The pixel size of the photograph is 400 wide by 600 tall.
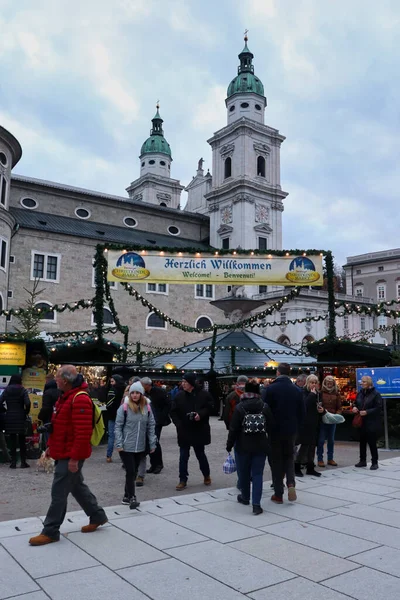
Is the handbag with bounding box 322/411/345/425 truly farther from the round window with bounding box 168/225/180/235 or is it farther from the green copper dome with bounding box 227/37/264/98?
the green copper dome with bounding box 227/37/264/98

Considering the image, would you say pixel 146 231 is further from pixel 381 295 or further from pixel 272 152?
pixel 381 295

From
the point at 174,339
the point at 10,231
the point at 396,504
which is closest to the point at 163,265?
the point at 396,504

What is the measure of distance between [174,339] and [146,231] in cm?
1368

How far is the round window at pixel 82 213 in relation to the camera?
53.1 m

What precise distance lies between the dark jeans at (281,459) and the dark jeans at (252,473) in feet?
1.23

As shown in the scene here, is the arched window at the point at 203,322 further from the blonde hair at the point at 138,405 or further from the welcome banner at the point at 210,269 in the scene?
the blonde hair at the point at 138,405

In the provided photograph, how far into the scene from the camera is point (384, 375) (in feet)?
40.7

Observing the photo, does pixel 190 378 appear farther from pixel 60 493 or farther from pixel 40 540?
pixel 40 540

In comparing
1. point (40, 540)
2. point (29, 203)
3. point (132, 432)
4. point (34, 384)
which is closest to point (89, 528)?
point (40, 540)

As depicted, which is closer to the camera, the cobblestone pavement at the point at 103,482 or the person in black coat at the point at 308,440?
the cobblestone pavement at the point at 103,482

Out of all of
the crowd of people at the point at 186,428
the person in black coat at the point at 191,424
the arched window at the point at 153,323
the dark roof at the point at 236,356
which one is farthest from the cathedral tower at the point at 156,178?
the person in black coat at the point at 191,424

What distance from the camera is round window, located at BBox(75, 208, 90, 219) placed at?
53062 mm

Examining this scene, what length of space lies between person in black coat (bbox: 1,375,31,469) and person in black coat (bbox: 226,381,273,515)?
4.80 metres

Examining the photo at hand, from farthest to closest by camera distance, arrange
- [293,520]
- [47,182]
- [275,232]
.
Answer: [275,232] < [47,182] < [293,520]
